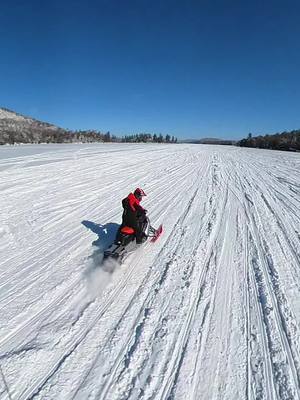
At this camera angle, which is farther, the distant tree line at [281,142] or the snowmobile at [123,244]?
the distant tree line at [281,142]

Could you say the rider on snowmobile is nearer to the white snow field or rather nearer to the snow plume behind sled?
the white snow field

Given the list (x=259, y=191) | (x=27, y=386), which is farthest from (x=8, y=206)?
(x=259, y=191)

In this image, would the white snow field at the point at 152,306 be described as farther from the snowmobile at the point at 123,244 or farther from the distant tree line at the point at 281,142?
the distant tree line at the point at 281,142

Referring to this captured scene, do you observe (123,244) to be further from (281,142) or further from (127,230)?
(281,142)

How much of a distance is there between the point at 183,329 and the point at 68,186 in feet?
31.0

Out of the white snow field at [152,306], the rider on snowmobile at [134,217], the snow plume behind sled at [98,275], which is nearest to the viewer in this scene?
the white snow field at [152,306]

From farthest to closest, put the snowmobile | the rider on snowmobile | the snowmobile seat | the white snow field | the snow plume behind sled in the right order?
the rider on snowmobile → the snowmobile seat → the snowmobile → the snow plume behind sled → the white snow field

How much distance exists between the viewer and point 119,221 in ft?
29.2

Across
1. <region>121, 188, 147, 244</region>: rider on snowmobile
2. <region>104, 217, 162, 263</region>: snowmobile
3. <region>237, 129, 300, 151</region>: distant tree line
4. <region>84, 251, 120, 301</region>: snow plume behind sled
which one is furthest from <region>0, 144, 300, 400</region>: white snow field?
<region>237, 129, 300, 151</region>: distant tree line

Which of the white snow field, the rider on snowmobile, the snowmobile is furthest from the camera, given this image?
the rider on snowmobile

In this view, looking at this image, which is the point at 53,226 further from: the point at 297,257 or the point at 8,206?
the point at 297,257

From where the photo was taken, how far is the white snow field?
11.3 ft

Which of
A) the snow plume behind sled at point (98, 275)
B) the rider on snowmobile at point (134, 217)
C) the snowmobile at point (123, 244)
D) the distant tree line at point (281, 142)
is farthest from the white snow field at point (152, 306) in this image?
the distant tree line at point (281, 142)

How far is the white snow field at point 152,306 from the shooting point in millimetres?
3457
